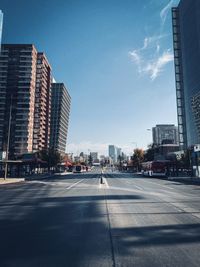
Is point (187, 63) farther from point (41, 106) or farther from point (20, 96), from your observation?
point (20, 96)

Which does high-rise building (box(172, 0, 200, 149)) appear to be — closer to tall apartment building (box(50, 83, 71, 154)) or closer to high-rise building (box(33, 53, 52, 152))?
high-rise building (box(33, 53, 52, 152))

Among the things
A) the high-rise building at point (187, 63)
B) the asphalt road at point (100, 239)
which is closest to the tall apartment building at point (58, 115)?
the high-rise building at point (187, 63)

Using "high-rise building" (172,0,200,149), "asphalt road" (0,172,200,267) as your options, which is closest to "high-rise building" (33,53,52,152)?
"high-rise building" (172,0,200,149)

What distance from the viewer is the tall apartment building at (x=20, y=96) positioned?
119500 mm

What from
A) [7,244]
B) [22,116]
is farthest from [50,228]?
[22,116]

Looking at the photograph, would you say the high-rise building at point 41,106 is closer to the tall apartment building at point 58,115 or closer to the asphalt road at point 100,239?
the tall apartment building at point 58,115

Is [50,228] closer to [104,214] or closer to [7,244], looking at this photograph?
[7,244]

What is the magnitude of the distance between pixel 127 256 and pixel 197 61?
4121 inches

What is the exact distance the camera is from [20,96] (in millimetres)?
122812

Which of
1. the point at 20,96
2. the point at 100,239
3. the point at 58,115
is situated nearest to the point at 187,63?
the point at 20,96

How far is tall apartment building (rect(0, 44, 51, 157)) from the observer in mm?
119500

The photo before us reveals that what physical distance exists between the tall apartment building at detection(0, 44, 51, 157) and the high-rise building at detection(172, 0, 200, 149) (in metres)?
67.4

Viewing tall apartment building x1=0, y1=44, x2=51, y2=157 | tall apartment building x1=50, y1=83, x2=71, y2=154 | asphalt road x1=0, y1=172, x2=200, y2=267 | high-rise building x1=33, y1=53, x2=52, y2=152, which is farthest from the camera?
tall apartment building x1=50, y1=83, x2=71, y2=154

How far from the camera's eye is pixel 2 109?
12100cm
